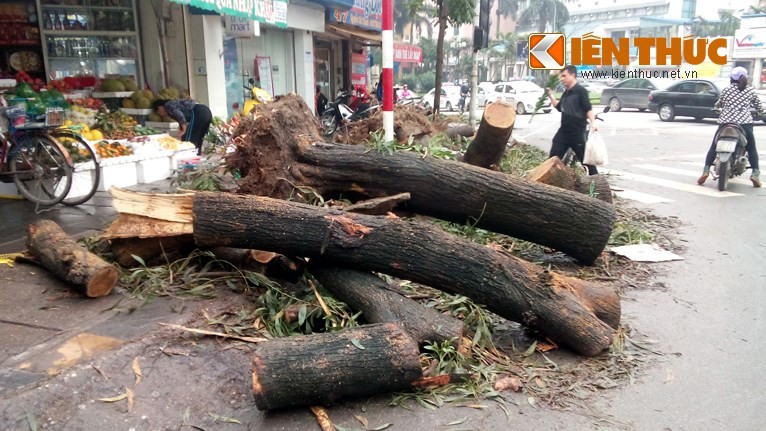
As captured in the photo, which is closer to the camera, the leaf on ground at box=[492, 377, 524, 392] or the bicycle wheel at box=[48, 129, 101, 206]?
the leaf on ground at box=[492, 377, 524, 392]

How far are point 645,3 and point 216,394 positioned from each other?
97985 mm

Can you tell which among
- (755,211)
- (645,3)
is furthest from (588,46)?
(645,3)

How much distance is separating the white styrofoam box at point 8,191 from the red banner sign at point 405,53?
19.3 metres

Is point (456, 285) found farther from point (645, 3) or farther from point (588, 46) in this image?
point (645, 3)

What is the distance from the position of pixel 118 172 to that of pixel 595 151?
21.2 ft

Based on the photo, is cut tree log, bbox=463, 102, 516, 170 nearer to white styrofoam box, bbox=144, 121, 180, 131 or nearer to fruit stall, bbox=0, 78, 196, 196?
fruit stall, bbox=0, 78, 196, 196

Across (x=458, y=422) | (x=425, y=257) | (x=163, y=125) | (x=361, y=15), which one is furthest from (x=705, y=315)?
(x=361, y=15)

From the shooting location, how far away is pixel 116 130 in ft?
28.3

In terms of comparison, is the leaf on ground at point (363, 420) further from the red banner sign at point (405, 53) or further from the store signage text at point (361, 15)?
the red banner sign at point (405, 53)

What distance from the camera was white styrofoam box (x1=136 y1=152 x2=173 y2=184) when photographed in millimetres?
8258

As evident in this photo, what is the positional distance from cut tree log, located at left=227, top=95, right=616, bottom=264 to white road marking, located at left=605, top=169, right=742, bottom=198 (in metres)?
4.97

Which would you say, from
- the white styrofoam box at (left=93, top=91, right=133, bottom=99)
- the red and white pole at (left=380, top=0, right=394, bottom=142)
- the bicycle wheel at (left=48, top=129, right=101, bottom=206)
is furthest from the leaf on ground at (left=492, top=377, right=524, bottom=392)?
the white styrofoam box at (left=93, top=91, right=133, bottom=99)

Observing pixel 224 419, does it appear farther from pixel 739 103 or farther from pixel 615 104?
pixel 615 104

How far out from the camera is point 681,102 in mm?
22859
